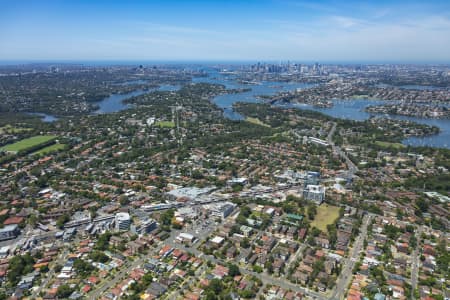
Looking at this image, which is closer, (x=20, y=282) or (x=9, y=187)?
(x=20, y=282)

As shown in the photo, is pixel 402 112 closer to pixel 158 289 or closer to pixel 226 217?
pixel 226 217

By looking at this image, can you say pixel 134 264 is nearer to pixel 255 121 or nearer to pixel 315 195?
pixel 315 195

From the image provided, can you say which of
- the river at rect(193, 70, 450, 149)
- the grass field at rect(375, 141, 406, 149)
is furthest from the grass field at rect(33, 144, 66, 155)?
the grass field at rect(375, 141, 406, 149)

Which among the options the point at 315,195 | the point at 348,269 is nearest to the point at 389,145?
the point at 315,195

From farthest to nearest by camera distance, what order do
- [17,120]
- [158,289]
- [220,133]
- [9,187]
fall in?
1. [17,120]
2. [220,133]
3. [9,187]
4. [158,289]

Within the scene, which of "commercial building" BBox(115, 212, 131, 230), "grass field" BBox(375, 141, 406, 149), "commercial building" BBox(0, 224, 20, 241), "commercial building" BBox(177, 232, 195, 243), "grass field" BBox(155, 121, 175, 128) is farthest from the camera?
"grass field" BBox(155, 121, 175, 128)

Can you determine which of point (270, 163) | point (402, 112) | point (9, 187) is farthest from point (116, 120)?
point (402, 112)

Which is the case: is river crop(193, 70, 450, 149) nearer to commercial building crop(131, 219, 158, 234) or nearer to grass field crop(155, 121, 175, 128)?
grass field crop(155, 121, 175, 128)
